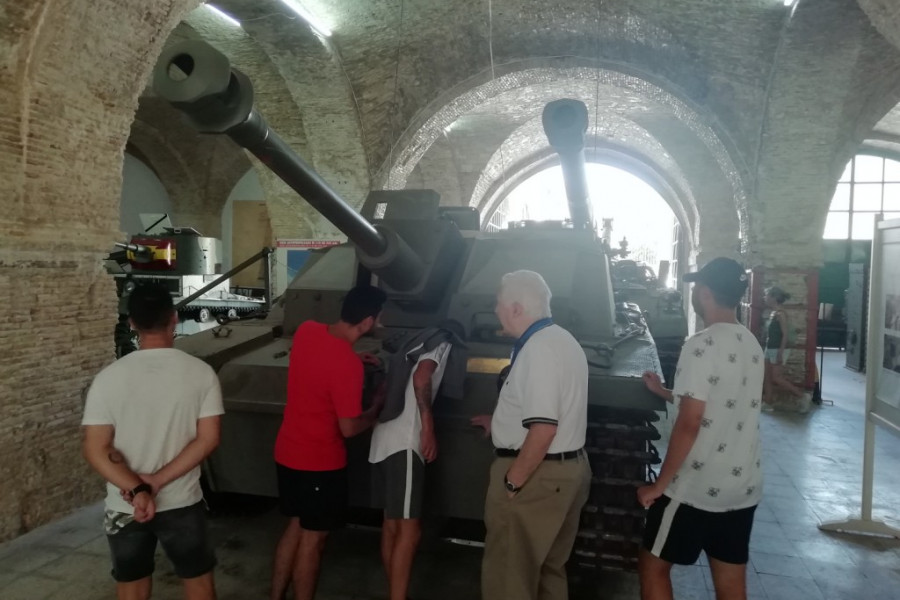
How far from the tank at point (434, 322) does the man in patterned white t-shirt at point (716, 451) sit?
47cm

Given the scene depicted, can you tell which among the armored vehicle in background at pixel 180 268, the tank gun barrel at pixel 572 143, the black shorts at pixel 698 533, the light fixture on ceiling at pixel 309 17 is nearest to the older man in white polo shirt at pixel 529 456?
the black shorts at pixel 698 533

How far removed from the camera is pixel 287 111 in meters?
11.1

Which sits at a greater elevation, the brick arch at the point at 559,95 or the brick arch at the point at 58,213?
the brick arch at the point at 559,95

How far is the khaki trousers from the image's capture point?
→ 2.70 meters

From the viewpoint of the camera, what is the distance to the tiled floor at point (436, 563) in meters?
3.89

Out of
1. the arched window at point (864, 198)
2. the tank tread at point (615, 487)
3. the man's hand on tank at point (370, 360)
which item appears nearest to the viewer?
the tank tread at point (615, 487)

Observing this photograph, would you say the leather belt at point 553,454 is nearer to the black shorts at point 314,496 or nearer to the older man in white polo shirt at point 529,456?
the older man in white polo shirt at point 529,456

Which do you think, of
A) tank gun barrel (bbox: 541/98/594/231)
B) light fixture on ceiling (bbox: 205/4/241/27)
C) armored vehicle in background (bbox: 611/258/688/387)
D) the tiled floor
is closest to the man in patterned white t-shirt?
the tiled floor

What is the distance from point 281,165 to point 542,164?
1868 centimetres

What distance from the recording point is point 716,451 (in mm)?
2787

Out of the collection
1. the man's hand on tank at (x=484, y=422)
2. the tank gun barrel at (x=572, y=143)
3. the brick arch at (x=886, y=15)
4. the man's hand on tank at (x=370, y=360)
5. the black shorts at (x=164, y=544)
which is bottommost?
the black shorts at (x=164, y=544)

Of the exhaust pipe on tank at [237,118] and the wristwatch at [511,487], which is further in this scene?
the exhaust pipe on tank at [237,118]

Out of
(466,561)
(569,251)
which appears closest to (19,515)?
(466,561)

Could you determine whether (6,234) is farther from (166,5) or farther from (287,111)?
(287,111)
